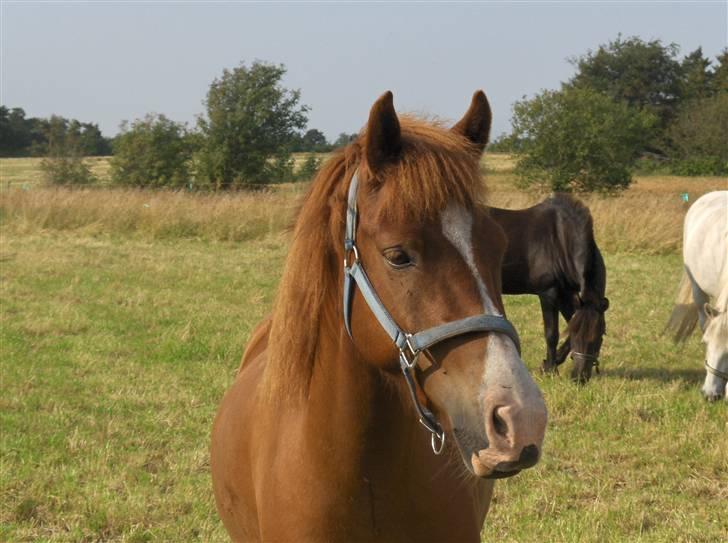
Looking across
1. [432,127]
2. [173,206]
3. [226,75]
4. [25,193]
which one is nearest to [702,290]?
[432,127]

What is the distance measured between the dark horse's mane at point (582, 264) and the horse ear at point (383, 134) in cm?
523

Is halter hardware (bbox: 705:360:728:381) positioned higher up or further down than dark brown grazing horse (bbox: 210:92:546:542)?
further down

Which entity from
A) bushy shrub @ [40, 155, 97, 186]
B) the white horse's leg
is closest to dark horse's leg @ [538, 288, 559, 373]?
the white horse's leg

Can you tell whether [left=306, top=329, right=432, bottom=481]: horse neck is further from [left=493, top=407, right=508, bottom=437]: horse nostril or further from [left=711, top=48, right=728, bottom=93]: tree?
[left=711, top=48, right=728, bottom=93]: tree

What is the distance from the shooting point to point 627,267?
13023 mm

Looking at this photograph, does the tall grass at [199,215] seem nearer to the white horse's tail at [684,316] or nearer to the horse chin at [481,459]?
the white horse's tail at [684,316]

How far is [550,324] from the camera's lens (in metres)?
7.34

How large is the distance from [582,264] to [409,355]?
5.62 metres

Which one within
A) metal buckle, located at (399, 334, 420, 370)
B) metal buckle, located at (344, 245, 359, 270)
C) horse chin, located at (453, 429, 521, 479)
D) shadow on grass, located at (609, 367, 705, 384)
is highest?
metal buckle, located at (344, 245, 359, 270)

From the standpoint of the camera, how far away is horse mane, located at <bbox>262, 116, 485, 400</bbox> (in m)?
1.75

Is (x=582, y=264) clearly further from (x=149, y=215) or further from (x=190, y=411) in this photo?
(x=149, y=215)

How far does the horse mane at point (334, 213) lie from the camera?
1754 mm

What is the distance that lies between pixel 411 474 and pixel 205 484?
276 cm

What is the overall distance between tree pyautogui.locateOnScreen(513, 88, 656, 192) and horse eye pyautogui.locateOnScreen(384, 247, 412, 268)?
68.8 feet
